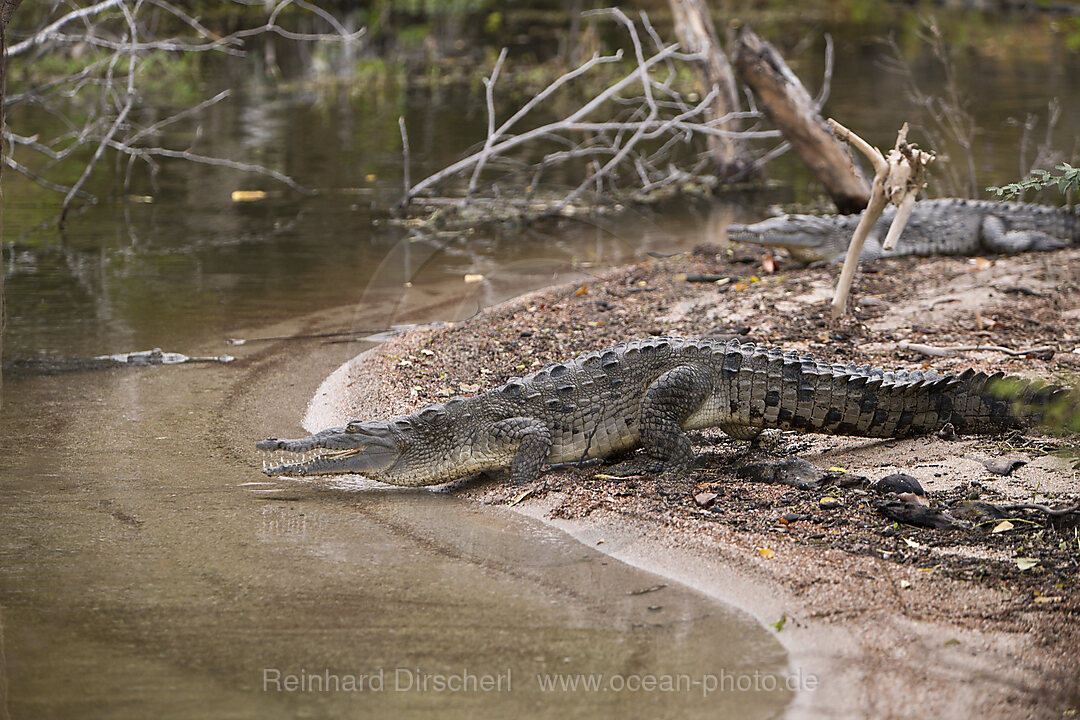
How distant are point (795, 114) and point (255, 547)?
7024mm

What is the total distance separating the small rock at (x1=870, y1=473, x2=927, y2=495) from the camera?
4102 millimetres

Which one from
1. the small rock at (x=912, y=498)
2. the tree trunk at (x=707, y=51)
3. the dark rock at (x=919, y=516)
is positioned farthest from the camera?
the tree trunk at (x=707, y=51)

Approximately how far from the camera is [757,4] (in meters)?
33.0

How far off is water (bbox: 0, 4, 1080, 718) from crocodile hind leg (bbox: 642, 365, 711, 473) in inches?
28.6

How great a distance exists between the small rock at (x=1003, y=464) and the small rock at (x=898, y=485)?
0.36 metres

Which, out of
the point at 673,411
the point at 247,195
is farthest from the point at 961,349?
the point at 247,195

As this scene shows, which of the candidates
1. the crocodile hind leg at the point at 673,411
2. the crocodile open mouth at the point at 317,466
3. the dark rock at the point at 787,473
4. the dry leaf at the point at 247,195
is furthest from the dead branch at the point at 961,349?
the dry leaf at the point at 247,195

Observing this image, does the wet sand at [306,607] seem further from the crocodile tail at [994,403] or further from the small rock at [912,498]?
the crocodile tail at [994,403]

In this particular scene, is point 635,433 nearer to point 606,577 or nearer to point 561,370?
point 561,370

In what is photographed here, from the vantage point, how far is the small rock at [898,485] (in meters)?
4.10

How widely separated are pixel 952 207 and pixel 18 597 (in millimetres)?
7699

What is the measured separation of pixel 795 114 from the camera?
9.43 m

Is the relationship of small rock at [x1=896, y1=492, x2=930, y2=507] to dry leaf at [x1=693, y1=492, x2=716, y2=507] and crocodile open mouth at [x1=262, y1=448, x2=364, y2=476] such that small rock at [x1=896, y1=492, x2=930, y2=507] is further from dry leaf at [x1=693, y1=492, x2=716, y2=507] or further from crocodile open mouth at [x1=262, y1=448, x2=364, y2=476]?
crocodile open mouth at [x1=262, y1=448, x2=364, y2=476]

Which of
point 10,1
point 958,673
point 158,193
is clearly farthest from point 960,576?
point 158,193
